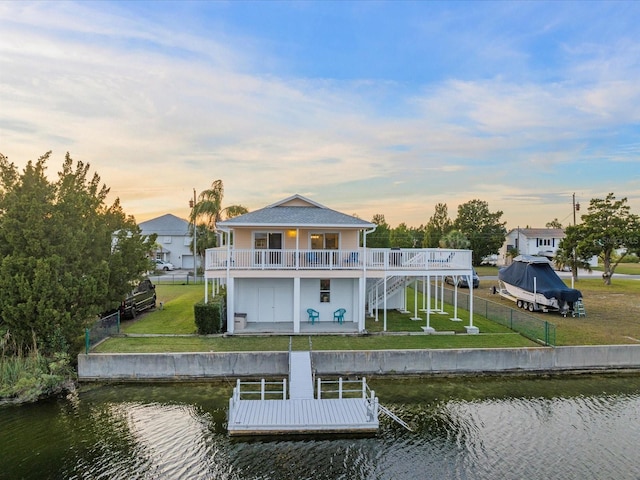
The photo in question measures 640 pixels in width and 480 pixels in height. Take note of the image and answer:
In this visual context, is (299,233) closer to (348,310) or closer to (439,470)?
(348,310)

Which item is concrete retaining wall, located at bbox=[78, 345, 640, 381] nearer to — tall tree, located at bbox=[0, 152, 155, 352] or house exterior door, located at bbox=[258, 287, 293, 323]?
tall tree, located at bbox=[0, 152, 155, 352]

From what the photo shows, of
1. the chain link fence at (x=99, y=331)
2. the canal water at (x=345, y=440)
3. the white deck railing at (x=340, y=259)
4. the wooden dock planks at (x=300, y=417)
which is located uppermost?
the white deck railing at (x=340, y=259)

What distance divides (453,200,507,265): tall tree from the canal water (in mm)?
51659

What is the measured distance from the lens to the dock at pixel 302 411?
Result: 1180 centimetres

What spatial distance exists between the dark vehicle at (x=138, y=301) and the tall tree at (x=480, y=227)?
164 ft

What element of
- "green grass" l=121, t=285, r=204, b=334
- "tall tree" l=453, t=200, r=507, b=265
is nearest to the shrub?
"green grass" l=121, t=285, r=204, b=334

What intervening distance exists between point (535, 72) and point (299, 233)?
17909 millimetres

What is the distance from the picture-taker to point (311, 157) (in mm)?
32812

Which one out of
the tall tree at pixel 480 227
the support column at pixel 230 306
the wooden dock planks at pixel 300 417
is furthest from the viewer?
the tall tree at pixel 480 227

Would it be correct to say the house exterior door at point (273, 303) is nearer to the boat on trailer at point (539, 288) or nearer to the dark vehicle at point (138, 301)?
the dark vehicle at point (138, 301)

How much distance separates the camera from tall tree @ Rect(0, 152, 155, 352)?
15.7 metres

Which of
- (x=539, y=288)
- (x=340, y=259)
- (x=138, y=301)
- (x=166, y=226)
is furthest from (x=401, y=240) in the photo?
(x=138, y=301)

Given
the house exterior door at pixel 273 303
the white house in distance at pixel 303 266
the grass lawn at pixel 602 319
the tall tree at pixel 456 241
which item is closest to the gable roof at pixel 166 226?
the tall tree at pixel 456 241

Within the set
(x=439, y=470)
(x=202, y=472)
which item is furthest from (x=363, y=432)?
(x=202, y=472)
